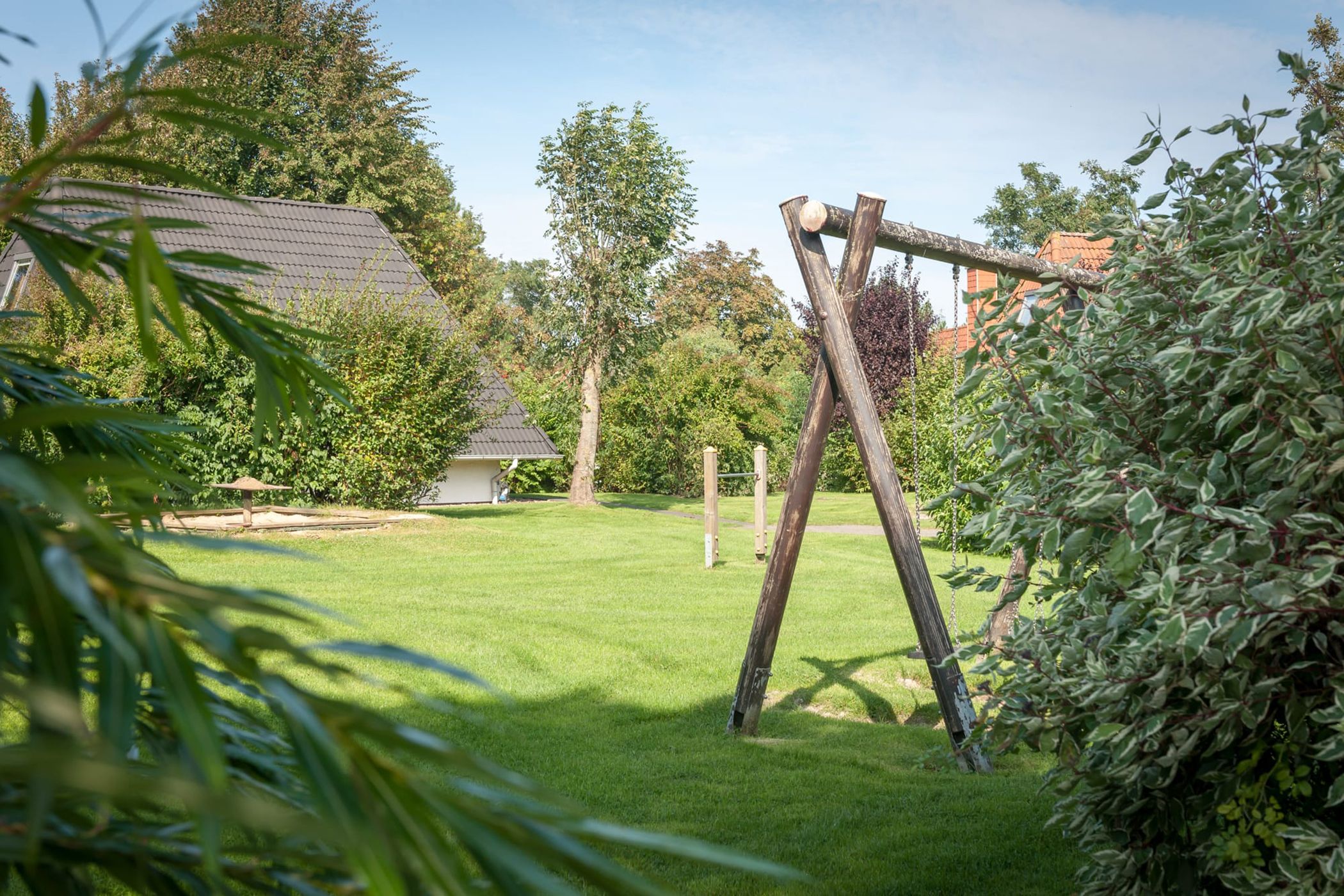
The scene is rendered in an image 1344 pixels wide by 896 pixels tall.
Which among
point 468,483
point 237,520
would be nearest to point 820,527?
point 468,483

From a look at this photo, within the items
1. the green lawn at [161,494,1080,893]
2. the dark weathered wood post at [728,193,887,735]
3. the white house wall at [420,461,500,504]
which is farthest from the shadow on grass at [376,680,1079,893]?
the white house wall at [420,461,500,504]

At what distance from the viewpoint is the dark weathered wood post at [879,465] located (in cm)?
541

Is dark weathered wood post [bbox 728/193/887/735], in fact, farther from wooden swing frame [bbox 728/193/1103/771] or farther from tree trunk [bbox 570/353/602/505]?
tree trunk [bbox 570/353/602/505]

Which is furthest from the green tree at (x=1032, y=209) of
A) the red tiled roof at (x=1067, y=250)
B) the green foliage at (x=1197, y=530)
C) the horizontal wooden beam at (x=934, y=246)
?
the green foliage at (x=1197, y=530)

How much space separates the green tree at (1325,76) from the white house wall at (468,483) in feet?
53.4

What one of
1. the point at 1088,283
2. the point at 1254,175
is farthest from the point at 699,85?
the point at 1254,175

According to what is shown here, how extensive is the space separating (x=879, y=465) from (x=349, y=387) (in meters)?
9.57

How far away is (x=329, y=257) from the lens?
802 inches

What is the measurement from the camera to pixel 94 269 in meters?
1.20

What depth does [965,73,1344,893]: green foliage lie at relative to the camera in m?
2.50

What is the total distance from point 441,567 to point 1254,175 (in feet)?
33.1

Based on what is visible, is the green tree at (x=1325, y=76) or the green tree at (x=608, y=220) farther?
the green tree at (x=608, y=220)

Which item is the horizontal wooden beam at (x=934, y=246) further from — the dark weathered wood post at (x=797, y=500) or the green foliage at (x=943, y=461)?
the green foliage at (x=943, y=461)

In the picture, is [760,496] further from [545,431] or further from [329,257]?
[545,431]
